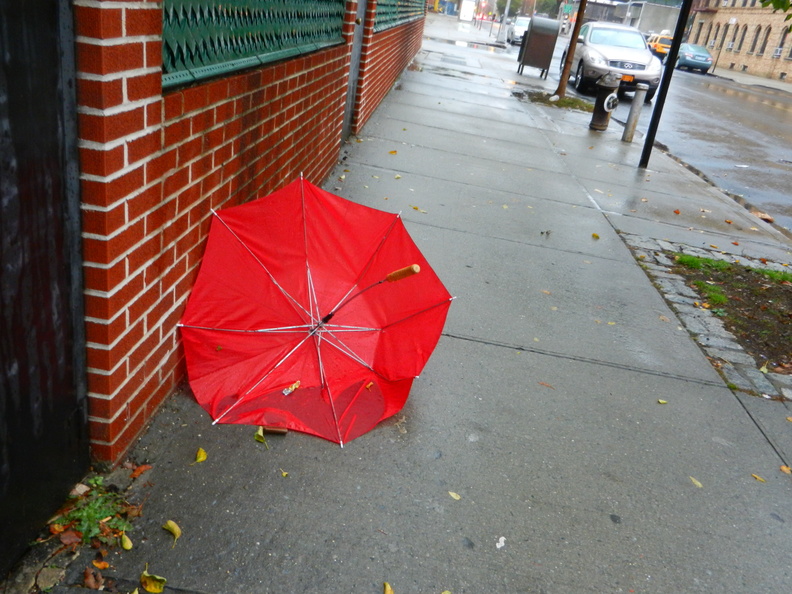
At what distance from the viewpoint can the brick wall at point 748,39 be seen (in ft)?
153

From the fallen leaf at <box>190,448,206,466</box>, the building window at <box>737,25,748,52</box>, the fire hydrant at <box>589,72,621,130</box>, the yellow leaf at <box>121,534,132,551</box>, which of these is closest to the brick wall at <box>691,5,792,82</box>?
the building window at <box>737,25,748,52</box>

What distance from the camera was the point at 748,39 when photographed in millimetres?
54219

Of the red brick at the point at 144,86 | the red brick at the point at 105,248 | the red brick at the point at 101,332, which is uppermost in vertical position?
the red brick at the point at 144,86

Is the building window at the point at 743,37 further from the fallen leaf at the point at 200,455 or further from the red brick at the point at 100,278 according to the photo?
the red brick at the point at 100,278

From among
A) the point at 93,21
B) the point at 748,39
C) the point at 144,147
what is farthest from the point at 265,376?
the point at 748,39

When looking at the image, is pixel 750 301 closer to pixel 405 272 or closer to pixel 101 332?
pixel 405 272

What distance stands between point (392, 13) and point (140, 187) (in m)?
10.7

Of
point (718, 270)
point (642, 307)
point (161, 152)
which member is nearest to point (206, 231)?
point (161, 152)

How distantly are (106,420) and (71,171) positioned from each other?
91cm

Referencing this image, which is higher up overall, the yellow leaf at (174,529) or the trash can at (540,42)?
the trash can at (540,42)

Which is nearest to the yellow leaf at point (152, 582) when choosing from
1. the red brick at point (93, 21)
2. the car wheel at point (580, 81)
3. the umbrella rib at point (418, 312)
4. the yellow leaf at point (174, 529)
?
the yellow leaf at point (174, 529)

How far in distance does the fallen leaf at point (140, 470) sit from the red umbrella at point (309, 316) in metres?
0.40

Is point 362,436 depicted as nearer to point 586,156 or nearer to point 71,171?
point 71,171

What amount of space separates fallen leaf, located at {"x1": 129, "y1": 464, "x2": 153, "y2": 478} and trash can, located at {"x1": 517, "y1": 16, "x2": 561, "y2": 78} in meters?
21.0
